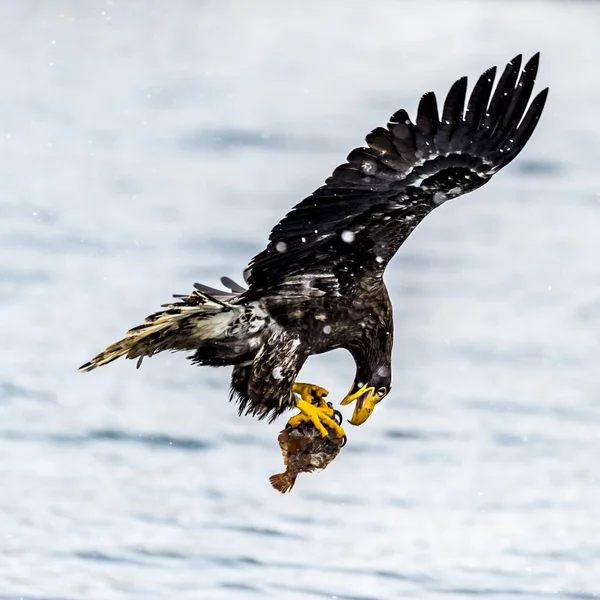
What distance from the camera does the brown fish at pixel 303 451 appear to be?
5938mm

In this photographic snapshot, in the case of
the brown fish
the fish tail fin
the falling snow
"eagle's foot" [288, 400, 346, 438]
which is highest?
the falling snow

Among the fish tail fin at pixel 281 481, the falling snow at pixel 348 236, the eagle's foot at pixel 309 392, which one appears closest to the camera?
the falling snow at pixel 348 236

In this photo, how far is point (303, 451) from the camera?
594cm

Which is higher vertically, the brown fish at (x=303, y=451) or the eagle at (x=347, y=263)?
the eagle at (x=347, y=263)

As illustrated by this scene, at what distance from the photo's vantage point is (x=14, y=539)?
6.60 metres

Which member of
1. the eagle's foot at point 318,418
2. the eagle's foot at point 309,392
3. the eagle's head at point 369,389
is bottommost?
the eagle's foot at point 318,418

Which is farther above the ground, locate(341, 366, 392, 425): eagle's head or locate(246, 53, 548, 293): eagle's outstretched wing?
locate(246, 53, 548, 293): eagle's outstretched wing

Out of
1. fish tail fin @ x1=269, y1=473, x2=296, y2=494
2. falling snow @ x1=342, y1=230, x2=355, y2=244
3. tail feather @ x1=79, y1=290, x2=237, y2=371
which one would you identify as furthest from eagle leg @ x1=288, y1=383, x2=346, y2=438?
falling snow @ x1=342, y1=230, x2=355, y2=244

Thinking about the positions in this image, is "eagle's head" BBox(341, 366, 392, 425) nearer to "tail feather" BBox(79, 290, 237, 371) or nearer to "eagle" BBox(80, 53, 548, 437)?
"eagle" BBox(80, 53, 548, 437)

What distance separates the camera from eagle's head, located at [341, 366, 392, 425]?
6.14m

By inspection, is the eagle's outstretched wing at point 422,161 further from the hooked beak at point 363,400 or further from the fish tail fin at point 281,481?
the fish tail fin at point 281,481

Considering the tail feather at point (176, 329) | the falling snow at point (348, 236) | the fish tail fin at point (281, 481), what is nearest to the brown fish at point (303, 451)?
the fish tail fin at point (281, 481)

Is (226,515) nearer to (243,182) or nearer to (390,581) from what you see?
(390,581)

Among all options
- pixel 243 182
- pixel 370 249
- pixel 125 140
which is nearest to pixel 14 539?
pixel 370 249
